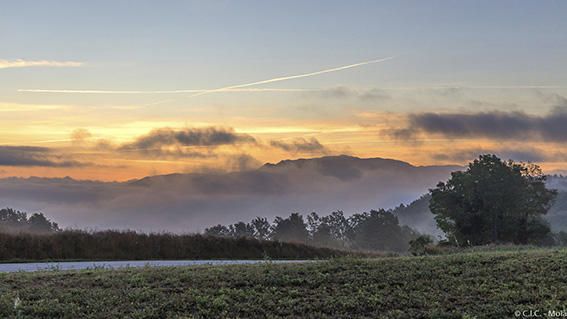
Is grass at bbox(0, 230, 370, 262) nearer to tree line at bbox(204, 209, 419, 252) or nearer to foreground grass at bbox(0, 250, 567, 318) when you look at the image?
foreground grass at bbox(0, 250, 567, 318)

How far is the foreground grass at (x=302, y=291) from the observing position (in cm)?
1229

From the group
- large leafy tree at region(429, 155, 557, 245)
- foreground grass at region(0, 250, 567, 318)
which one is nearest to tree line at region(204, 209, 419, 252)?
large leafy tree at region(429, 155, 557, 245)

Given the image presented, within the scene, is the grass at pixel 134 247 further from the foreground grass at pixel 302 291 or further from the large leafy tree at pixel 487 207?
the large leafy tree at pixel 487 207

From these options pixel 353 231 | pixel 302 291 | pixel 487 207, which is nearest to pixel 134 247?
pixel 302 291

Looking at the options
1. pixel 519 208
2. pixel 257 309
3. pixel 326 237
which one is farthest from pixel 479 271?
pixel 326 237

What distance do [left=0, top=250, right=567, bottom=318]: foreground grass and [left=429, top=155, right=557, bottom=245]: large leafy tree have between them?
37.1 m

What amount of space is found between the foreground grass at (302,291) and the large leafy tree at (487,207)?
37092mm

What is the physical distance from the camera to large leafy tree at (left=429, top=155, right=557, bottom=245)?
5297 cm

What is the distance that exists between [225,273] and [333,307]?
172 inches

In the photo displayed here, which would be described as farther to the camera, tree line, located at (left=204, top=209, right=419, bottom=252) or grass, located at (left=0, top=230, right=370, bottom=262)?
tree line, located at (left=204, top=209, right=419, bottom=252)

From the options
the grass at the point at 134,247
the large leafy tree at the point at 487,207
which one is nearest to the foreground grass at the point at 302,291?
the grass at the point at 134,247

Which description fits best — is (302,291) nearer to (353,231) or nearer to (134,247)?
(134,247)

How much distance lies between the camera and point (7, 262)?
27.1 meters

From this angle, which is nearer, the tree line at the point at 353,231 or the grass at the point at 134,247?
the grass at the point at 134,247
